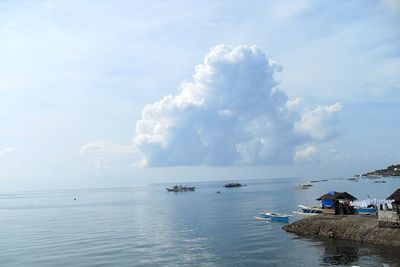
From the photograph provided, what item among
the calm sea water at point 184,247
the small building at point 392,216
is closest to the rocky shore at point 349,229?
the small building at point 392,216

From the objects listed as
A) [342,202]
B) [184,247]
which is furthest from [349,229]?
[184,247]

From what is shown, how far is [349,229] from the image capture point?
4750 cm

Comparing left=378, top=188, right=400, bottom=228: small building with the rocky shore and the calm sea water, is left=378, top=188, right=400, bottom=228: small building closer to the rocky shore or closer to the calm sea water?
the rocky shore

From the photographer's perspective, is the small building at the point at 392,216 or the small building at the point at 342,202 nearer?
the small building at the point at 392,216

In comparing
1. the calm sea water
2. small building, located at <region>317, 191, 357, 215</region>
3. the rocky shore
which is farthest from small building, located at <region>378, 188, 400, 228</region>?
small building, located at <region>317, 191, 357, 215</region>

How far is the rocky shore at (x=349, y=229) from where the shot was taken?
4241cm

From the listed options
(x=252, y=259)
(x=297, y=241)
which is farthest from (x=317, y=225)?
(x=252, y=259)

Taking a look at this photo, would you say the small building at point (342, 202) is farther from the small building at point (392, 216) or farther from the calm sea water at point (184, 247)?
the small building at point (392, 216)

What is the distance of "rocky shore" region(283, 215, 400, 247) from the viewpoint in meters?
42.4

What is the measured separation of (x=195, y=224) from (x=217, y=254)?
28738 millimetres

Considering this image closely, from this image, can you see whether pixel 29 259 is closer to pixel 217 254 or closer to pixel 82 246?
pixel 82 246

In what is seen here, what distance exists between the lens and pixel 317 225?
173 feet

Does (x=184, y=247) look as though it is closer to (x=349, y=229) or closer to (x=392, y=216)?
(x=349, y=229)

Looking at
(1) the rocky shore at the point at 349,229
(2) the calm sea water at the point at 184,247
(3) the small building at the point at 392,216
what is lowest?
(2) the calm sea water at the point at 184,247
